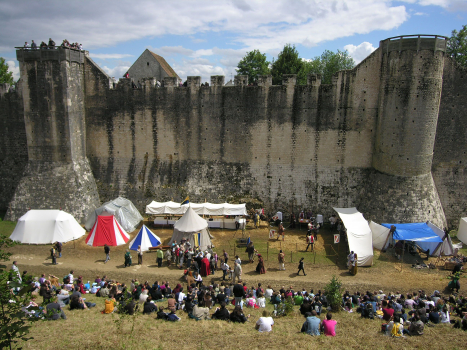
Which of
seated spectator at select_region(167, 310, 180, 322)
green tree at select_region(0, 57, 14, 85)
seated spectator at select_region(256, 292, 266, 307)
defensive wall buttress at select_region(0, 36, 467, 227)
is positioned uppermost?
green tree at select_region(0, 57, 14, 85)


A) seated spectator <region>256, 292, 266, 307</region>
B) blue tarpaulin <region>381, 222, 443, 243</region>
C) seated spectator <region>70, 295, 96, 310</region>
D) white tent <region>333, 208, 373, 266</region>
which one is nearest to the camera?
seated spectator <region>70, 295, 96, 310</region>

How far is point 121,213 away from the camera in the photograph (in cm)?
1712

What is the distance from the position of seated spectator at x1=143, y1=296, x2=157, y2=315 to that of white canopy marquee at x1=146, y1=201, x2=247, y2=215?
761 centimetres

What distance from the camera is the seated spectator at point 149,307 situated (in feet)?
32.1

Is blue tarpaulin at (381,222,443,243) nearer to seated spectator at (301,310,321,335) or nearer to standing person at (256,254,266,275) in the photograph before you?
standing person at (256,254,266,275)

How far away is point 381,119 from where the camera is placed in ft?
54.9

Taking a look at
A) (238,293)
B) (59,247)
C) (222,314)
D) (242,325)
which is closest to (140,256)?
(59,247)

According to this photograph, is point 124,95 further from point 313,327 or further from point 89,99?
point 313,327

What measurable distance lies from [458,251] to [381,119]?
715 centimetres

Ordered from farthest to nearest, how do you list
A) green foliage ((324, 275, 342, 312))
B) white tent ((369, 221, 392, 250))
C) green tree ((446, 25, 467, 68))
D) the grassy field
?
green tree ((446, 25, 467, 68)) → white tent ((369, 221, 392, 250)) → green foliage ((324, 275, 342, 312)) → the grassy field

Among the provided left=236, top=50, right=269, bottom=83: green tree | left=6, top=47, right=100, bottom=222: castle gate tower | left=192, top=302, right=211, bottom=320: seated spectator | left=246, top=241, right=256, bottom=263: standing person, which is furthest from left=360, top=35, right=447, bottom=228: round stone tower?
left=236, top=50, right=269, bottom=83: green tree

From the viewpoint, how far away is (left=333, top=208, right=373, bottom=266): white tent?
44.6 feet

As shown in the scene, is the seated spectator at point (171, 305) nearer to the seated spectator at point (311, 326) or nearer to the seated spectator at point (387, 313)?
the seated spectator at point (311, 326)

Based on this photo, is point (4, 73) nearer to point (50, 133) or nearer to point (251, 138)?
point (50, 133)
